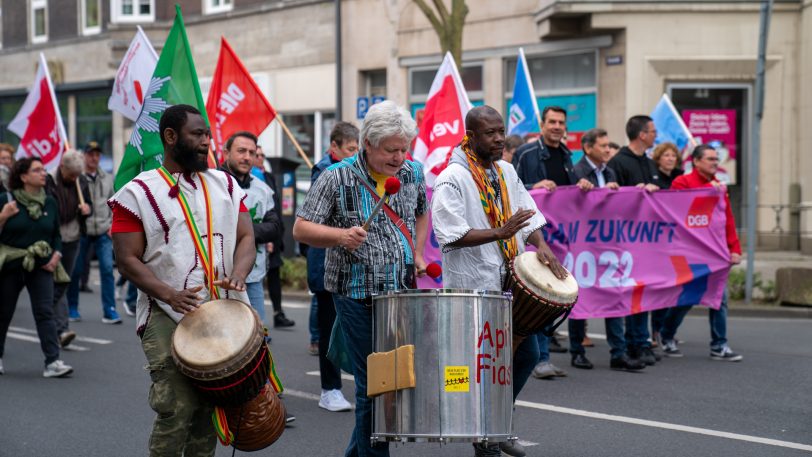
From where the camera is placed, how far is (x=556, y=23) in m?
22.9

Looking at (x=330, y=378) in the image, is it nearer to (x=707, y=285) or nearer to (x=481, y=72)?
(x=707, y=285)

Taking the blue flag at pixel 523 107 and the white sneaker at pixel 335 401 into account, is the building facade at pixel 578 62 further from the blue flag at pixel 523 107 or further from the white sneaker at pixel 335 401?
the white sneaker at pixel 335 401

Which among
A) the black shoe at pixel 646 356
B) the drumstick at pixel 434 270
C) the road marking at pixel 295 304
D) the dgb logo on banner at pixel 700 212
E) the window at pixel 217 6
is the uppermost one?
the window at pixel 217 6

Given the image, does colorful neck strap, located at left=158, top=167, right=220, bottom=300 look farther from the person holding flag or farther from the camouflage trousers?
the camouflage trousers

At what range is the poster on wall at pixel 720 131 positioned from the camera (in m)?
22.4

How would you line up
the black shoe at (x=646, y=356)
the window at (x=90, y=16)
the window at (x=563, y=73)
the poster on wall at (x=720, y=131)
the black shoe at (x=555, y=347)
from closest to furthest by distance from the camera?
1. the black shoe at (x=646, y=356)
2. the black shoe at (x=555, y=347)
3. the poster on wall at (x=720, y=131)
4. the window at (x=563, y=73)
5. the window at (x=90, y=16)

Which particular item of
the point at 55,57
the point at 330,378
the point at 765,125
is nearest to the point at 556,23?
the point at 765,125

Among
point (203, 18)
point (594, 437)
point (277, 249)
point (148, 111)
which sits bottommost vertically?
point (594, 437)

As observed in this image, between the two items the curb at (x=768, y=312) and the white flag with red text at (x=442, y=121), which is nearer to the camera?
the white flag with red text at (x=442, y=121)

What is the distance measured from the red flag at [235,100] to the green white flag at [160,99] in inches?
101

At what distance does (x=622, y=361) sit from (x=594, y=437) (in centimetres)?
278

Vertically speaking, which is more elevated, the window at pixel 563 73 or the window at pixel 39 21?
the window at pixel 39 21

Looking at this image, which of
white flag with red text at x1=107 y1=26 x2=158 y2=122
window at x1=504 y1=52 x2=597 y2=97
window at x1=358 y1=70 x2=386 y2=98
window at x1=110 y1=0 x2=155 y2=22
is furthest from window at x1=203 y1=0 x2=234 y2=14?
white flag with red text at x1=107 y1=26 x2=158 y2=122

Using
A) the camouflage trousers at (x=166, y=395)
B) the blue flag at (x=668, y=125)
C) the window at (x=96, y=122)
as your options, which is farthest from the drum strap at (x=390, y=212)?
the window at (x=96, y=122)
